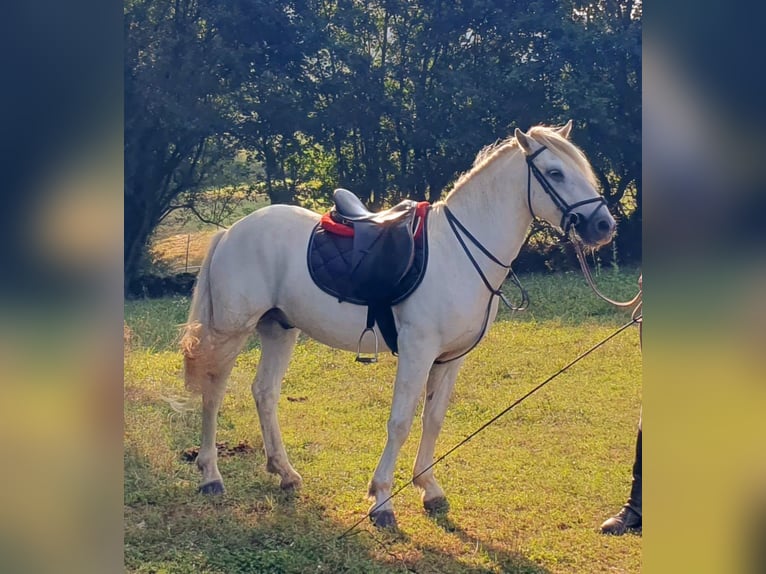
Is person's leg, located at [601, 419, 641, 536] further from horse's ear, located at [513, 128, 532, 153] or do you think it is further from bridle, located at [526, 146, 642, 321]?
horse's ear, located at [513, 128, 532, 153]

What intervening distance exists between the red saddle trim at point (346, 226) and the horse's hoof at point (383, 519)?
1.20 meters

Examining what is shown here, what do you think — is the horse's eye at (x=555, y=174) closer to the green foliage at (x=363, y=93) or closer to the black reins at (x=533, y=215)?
the black reins at (x=533, y=215)

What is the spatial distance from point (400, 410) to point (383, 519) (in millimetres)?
475

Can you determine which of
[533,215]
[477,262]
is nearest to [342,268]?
[477,262]

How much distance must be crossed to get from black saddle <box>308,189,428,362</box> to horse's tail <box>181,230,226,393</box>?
0.59 m

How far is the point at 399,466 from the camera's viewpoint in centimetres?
435

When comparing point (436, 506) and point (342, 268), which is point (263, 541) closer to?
point (436, 506)

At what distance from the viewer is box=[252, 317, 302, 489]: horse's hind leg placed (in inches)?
157
